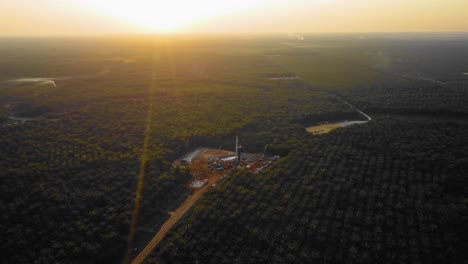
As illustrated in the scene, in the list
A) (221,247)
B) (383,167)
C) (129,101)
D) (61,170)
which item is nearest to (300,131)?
(383,167)

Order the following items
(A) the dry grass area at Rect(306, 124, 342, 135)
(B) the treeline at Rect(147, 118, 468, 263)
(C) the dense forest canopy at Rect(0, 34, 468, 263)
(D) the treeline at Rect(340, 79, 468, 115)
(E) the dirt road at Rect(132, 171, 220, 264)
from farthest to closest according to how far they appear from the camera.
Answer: (D) the treeline at Rect(340, 79, 468, 115), (A) the dry grass area at Rect(306, 124, 342, 135), (E) the dirt road at Rect(132, 171, 220, 264), (C) the dense forest canopy at Rect(0, 34, 468, 263), (B) the treeline at Rect(147, 118, 468, 263)

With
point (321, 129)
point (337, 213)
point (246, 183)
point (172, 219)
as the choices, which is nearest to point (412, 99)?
point (321, 129)

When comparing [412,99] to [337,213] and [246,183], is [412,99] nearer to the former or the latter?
[337,213]

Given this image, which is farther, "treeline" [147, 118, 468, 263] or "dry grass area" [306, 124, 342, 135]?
"dry grass area" [306, 124, 342, 135]

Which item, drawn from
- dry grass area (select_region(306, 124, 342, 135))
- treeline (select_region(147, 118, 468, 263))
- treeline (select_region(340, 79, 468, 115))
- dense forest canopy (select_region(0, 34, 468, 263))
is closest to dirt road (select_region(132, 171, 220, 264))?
dense forest canopy (select_region(0, 34, 468, 263))

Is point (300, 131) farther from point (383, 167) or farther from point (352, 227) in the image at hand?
point (352, 227)

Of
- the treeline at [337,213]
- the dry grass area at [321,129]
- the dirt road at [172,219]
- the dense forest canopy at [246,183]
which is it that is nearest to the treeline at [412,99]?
the dense forest canopy at [246,183]

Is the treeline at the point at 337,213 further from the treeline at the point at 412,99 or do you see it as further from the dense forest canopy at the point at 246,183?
the treeline at the point at 412,99

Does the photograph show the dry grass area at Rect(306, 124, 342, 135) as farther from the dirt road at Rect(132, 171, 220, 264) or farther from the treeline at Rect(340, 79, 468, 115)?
the dirt road at Rect(132, 171, 220, 264)
